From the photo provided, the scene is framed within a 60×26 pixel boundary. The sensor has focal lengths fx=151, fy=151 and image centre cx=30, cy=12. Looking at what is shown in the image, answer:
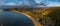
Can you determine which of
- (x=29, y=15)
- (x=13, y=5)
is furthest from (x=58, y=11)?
(x=13, y=5)

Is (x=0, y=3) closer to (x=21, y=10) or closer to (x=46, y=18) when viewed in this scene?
(x=21, y=10)

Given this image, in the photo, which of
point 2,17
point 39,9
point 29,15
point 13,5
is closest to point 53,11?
point 39,9

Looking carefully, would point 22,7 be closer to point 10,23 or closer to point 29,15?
point 29,15

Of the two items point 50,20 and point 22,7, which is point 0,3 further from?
point 50,20

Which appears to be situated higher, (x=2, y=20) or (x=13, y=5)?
(x=13, y=5)

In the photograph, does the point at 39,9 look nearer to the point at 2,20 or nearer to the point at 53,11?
the point at 53,11

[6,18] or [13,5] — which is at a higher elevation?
[13,5]

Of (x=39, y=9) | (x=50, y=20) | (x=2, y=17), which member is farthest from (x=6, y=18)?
(x=50, y=20)

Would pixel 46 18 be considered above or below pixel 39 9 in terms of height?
below
